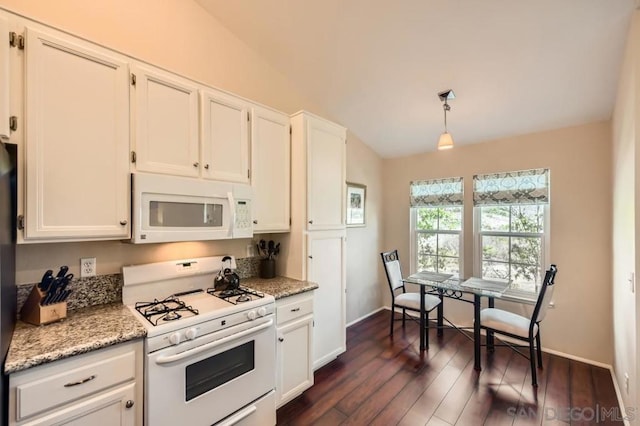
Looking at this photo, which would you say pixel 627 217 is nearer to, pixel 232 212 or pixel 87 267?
pixel 232 212

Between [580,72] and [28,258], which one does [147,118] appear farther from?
[580,72]

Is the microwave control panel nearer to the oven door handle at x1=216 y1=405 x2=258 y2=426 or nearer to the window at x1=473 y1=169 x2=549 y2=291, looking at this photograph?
the oven door handle at x1=216 y1=405 x2=258 y2=426

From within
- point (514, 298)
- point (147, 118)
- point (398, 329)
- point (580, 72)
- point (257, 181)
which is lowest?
point (398, 329)

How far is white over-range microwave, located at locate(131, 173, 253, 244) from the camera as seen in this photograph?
5.46 feet

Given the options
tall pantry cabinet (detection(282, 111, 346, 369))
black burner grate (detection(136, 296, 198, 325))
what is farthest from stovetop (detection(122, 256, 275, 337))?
tall pantry cabinet (detection(282, 111, 346, 369))

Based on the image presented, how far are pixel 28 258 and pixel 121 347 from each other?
80 cm

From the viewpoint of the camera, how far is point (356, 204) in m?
3.81

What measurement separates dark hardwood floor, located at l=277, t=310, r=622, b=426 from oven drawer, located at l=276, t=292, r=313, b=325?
673 mm

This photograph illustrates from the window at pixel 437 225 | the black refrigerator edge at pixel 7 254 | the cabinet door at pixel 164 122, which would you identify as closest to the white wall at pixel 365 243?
the window at pixel 437 225

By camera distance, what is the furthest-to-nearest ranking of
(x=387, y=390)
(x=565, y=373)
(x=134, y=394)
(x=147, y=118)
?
1. (x=565, y=373)
2. (x=387, y=390)
3. (x=147, y=118)
4. (x=134, y=394)

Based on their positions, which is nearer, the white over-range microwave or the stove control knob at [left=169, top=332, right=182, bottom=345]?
the stove control knob at [left=169, top=332, right=182, bottom=345]

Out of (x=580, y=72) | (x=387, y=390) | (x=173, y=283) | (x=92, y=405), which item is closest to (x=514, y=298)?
(x=387, y=390)

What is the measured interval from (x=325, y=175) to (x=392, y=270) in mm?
1721

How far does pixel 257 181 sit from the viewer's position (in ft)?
7.59
